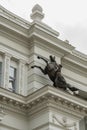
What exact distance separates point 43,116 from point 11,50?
14.3 feet

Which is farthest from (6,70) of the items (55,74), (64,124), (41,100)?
(64,124)

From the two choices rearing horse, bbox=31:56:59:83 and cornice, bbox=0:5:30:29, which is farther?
cornice, bbox=0:5:30:29

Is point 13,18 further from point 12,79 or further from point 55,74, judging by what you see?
point 55,74

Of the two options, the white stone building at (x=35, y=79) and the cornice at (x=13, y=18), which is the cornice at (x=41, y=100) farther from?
the cornice at (x=13, y=18)

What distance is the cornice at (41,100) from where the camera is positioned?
2353 cm

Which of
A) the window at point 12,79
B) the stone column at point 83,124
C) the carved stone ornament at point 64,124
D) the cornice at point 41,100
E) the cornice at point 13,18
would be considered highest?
the cornice at point 13,18

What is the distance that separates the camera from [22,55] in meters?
26.4

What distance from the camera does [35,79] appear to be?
83.7 ft

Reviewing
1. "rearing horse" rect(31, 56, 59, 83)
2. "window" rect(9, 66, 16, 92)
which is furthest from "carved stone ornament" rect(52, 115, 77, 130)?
"window" rect(9, 66, 16, 92)

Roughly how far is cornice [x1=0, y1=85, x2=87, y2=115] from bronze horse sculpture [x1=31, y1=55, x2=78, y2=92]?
1.27m

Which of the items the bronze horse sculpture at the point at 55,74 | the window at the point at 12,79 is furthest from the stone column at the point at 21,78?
the bronze horse sculpture at the point at 55,74

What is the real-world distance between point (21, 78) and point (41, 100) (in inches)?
96.4

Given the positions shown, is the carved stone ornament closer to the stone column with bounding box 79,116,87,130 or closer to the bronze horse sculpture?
the bronze horse sculpture

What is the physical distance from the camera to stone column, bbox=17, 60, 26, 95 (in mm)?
25362
